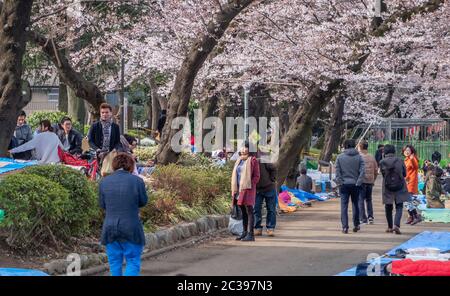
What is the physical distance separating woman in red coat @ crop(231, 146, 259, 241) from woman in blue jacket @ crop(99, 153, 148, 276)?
20.4 feet

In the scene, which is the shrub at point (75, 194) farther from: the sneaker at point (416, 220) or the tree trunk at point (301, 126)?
the tree trunk at point (301, 126)

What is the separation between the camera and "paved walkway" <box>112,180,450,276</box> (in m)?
12.4

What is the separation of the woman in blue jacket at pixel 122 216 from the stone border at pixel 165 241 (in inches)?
76.4

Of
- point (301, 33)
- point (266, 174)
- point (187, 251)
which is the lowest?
point (187, 251)

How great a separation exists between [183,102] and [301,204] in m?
5.79

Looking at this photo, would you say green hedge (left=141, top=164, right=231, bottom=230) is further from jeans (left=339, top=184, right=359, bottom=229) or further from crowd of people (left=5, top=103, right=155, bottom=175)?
jeans (left=339, top=184, right=359, bottom=229)

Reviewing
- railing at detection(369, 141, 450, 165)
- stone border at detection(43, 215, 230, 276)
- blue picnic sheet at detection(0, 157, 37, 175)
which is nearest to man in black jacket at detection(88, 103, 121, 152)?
blue picnic sheet at detection(0, 157, 37, 175)

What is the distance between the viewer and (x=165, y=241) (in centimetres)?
1460

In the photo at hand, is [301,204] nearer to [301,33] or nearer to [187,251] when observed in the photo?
[301,33]

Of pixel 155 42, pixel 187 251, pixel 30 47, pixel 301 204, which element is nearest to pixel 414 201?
pixel 301 204

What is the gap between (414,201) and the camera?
66.4 feet

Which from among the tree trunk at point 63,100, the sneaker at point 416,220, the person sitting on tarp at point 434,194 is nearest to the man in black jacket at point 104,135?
the sneaker at point 416,220

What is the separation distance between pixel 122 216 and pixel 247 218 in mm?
6758

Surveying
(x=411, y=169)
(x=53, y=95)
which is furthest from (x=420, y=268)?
(x=53, y=95)
